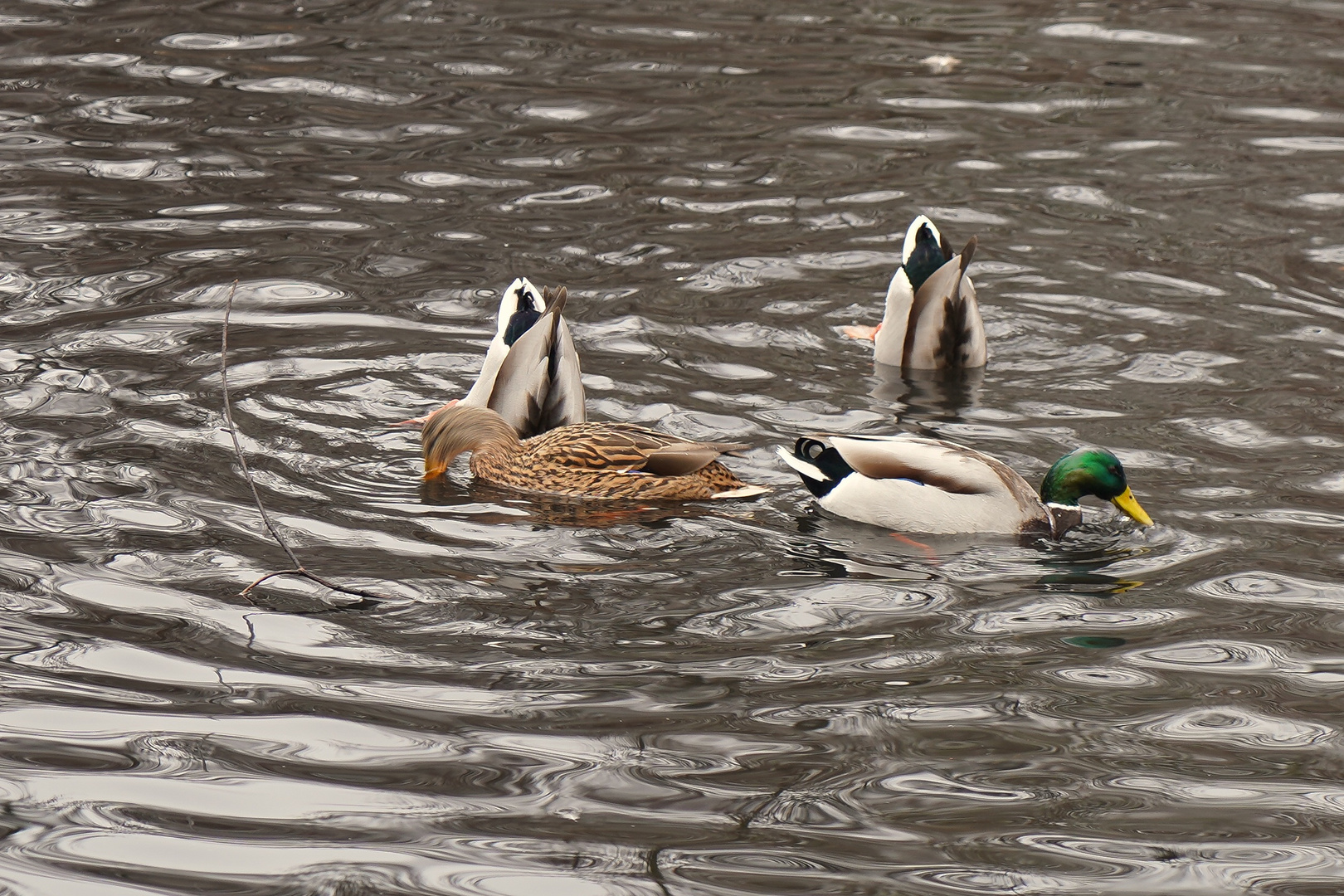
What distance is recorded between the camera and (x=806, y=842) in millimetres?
4449

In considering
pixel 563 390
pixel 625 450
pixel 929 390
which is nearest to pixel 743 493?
pixel 625 450

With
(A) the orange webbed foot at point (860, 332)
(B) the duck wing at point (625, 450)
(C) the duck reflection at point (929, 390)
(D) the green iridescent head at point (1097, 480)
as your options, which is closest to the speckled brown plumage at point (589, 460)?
(B) the duck wing at point (625, 450)

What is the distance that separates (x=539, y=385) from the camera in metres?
8.10

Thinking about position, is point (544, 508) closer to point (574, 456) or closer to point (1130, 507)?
point (574, 456)

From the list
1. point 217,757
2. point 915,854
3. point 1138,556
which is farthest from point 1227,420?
point 217,757

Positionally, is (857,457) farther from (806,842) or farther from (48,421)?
(48,421)

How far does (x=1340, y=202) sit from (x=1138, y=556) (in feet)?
19.0

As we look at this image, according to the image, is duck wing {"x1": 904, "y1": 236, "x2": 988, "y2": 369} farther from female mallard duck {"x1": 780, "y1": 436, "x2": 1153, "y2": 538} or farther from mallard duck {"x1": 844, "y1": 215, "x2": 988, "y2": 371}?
Answer: female mallard duck {"x1": 780, "y1": 436, "x2": 1153, "y2": 538}

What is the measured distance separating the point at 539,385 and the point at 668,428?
63 cm

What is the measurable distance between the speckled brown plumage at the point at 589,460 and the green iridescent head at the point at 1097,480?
1.28 meters

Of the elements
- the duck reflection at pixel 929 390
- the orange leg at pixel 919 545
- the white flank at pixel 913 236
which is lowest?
the orange leg at pixel 919 545

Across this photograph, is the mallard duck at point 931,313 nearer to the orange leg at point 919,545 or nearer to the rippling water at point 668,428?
the rippling water at point 668,428

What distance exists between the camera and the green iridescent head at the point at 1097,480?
278 inches

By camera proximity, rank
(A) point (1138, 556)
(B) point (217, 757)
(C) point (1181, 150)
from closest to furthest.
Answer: (B) point (217, 757) → (A) point (1138, 556) → (C) point (1181, 150)
